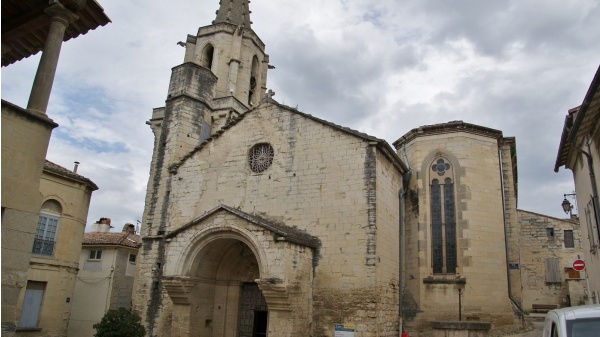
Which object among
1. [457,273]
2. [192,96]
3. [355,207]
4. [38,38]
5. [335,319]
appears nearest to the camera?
[38,38]

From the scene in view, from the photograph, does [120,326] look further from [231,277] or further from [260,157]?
[260,157]

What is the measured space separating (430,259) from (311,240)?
4931mm

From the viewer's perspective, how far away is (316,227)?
13188 mm

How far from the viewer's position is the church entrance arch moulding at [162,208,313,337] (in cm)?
1159

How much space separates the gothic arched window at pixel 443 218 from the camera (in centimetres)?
1523

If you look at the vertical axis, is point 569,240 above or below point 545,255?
above

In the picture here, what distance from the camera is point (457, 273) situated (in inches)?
585

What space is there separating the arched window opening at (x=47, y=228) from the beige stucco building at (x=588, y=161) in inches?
694

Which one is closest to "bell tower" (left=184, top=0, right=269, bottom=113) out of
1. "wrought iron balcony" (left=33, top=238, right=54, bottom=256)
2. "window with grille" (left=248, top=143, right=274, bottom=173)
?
"window with grille" (left=248, top=143, right=274, bottom=173)

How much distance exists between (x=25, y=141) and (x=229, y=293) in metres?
9.96

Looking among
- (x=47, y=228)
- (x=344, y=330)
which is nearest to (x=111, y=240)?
(x=47, y=228)

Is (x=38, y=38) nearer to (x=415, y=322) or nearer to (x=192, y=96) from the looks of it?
(x=192, y=96)

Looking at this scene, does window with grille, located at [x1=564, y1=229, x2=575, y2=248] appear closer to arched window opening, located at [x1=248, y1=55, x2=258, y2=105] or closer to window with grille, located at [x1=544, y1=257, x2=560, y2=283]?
window with grille, located at [x1=544, y1=257, x2=560, y2=283]

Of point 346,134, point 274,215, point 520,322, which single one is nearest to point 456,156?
point 346,134
